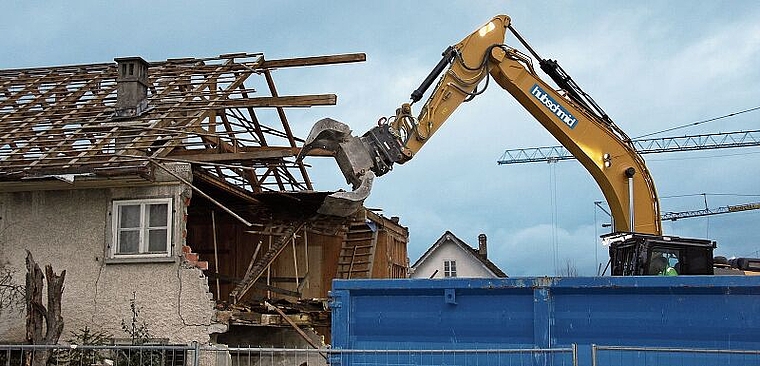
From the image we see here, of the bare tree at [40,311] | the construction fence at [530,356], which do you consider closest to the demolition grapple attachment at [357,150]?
the construction fence at [530,356]

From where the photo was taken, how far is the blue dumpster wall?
8727 millimetres

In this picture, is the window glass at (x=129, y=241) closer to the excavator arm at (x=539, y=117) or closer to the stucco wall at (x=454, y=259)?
the excavator arm at (x=539, y=117)

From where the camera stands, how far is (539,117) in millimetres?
14055

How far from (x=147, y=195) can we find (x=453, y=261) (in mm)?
30970

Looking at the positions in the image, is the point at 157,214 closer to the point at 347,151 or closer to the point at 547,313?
the point at 347,151

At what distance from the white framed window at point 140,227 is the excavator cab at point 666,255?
7.42 metres

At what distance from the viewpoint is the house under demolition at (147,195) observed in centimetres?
1440

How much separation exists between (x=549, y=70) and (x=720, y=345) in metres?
6.41

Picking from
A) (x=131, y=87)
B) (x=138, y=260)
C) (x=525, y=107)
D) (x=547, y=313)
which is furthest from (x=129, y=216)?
(x=547, y=313)

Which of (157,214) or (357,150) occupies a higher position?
(357,150)

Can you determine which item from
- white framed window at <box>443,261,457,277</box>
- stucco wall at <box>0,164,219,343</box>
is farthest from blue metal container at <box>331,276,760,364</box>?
white framed window at <box>443,261,457,277</box>

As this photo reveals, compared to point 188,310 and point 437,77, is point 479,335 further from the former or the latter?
point 188,310

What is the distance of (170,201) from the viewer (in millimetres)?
14672

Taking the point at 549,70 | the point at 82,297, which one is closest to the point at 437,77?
the point at 549,70
